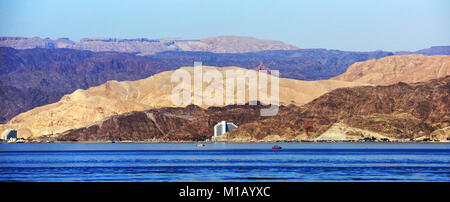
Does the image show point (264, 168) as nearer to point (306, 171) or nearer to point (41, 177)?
point (306, 171)

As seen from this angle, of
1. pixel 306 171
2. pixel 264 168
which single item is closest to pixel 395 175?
pixel 306 171

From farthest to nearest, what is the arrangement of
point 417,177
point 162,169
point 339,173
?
point 162,169, point 339,173, point 417,177
